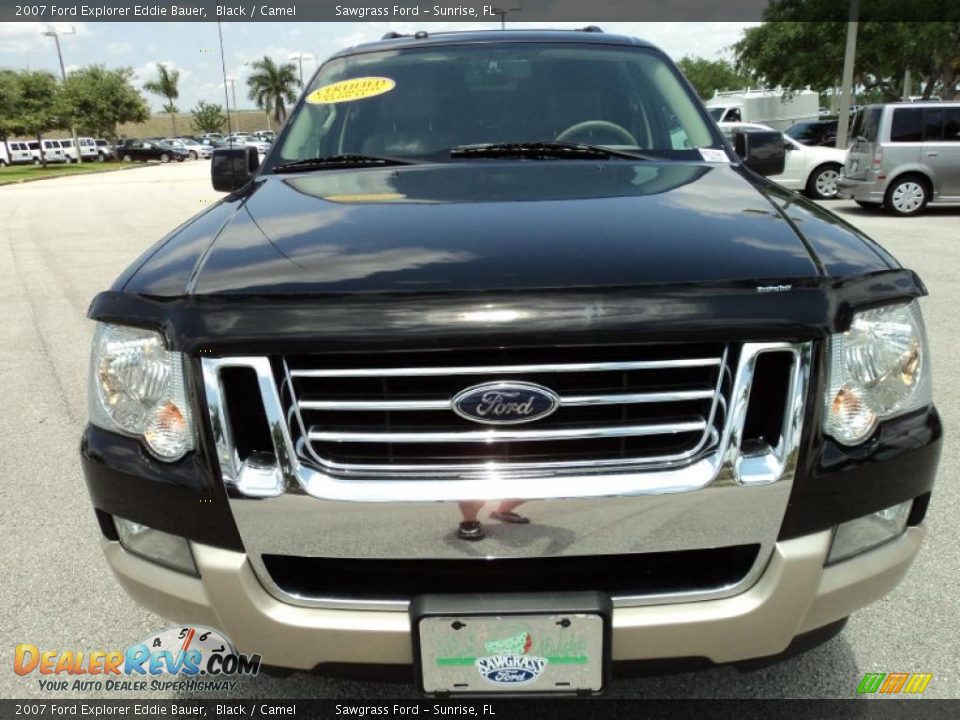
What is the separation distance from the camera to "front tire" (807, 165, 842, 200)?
14.5 m

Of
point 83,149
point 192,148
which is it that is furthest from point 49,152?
point 192,148

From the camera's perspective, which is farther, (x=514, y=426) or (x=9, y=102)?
(x=9, y=102)

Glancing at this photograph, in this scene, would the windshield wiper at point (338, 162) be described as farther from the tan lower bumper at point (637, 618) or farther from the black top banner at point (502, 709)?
the black top banner at point (502, 709)

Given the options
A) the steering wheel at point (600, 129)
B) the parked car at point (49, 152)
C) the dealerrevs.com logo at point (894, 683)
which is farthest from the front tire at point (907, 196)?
the parked car at point (49, 152)

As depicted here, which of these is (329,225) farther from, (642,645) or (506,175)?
(642,645)

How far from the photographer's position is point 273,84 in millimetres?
79812

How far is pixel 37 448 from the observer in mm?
3980

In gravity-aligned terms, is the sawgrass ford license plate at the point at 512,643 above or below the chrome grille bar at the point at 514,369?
below

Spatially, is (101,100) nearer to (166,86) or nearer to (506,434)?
(166,86)

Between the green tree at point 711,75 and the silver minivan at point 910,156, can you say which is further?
the green tree at point 711,75

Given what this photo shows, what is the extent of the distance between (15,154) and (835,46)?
4383 centimetres

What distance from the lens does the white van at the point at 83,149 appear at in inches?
1989

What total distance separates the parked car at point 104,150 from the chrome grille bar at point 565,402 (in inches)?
2326

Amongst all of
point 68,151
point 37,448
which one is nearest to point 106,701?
point 37,448
